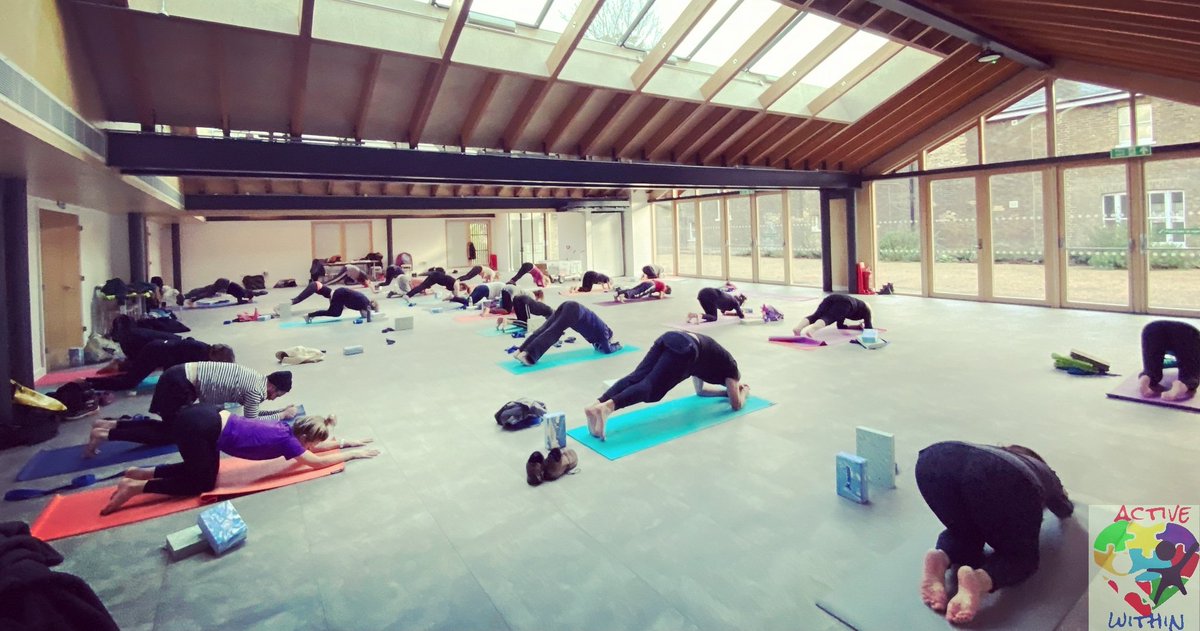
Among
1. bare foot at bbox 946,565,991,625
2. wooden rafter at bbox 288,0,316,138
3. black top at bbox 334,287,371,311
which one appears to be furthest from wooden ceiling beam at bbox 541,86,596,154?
bare foot at bbox 946,565,991,625

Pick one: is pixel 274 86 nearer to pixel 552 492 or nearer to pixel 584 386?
pixel 584 386

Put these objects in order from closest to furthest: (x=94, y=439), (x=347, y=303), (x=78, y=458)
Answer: (x=94, y=439) < (x=78, y=458) < (x=347, y=303)

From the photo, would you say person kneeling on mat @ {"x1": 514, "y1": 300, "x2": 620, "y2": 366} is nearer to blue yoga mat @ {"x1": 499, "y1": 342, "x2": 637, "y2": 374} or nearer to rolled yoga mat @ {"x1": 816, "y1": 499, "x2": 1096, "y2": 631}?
blue yoga mat @ {"x1": 499, "y1": 342, "x2": 637, "y2": 374}

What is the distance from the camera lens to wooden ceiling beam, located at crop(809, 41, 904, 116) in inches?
364

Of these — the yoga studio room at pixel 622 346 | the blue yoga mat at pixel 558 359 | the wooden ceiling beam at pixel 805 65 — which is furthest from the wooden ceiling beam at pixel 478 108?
the wooden ceiling beam at pixel 805 65

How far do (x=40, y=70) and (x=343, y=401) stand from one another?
3.46 metres

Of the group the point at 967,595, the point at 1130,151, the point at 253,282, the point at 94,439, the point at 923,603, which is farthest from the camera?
the point at 253,282

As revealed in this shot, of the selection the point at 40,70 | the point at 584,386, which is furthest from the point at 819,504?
the point at 40,70

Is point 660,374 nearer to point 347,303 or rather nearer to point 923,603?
point 923,603

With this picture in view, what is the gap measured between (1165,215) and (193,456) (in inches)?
514

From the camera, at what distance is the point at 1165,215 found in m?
9.73

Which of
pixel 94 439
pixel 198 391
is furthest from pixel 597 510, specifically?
pixel 94 439

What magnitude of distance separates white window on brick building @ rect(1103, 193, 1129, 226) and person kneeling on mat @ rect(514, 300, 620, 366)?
9.00m

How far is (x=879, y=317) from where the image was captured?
34.2ft
